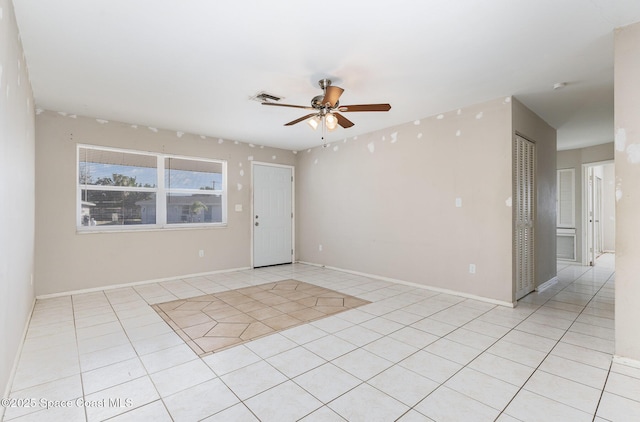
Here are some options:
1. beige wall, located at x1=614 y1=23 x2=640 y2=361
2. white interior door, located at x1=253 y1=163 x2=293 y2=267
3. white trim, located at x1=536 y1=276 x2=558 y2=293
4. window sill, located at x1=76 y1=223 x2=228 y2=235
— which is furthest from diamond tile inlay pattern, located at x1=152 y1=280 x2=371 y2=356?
white trim, located at x1=536 y1=276 x2=558 y2=293

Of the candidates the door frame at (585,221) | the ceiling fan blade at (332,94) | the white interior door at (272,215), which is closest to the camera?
the ceiling fan blade at (332,94)

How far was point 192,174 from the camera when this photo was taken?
17.3 feet

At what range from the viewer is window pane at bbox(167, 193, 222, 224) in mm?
5051

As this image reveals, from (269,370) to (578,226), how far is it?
7.03 metres

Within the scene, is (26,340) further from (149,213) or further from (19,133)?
(149,213)

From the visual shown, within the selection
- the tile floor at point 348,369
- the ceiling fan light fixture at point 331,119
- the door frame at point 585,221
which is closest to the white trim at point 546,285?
the tile floor at point 348,369

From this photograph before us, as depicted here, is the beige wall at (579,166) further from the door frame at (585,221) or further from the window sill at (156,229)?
the window sill at (156,229)

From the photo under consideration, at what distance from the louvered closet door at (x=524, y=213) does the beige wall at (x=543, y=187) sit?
15cm

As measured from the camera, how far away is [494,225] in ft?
12.0

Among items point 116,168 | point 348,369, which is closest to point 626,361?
point 348,369

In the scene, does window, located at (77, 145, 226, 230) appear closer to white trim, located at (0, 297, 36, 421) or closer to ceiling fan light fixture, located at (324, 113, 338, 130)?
white trim, located at (0, 297, 36, 421)

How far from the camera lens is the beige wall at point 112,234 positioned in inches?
156

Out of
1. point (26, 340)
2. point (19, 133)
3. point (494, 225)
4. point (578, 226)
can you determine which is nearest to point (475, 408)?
point (494, 225)

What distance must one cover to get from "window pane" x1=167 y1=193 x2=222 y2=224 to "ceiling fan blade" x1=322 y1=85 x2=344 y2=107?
3398 millimetres
